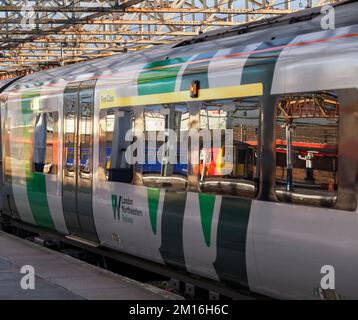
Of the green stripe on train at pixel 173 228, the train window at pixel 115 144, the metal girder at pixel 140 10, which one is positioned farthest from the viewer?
the metal girder at pixel 140 10

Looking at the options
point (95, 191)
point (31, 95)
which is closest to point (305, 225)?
point (95, 191)

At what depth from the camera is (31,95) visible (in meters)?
13.7

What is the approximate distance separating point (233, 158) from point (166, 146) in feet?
4.57

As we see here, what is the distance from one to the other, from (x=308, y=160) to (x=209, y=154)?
1621 millimetres

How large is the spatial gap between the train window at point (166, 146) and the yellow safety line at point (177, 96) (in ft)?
0.29

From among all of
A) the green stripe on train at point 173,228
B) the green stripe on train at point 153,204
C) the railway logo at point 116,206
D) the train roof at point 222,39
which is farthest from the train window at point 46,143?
the green stripe on train at point 173,228

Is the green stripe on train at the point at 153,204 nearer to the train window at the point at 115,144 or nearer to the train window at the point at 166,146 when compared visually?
the train window at the point at 166,146

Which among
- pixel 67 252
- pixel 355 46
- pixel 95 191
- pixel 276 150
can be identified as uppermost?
pixel 355 46

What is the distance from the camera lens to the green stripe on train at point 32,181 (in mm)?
12977

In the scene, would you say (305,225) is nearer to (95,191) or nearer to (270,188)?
(270,188)

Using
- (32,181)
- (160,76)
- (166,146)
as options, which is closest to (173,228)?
(166,146)

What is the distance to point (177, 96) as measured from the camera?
8.84 meters

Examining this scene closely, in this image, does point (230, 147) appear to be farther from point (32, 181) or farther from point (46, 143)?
point (32, 181)

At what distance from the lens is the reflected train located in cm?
649
